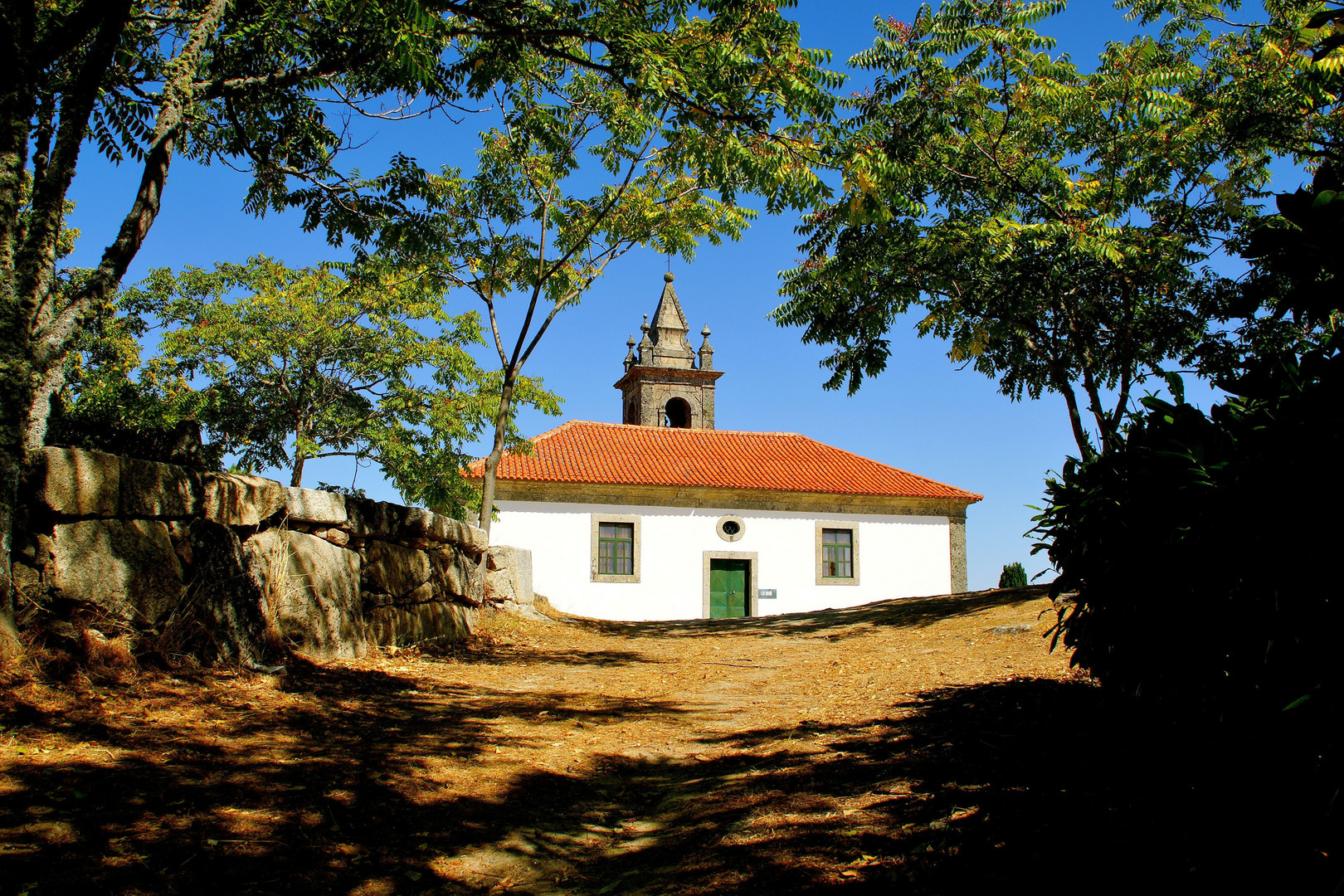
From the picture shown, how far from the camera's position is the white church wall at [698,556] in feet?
68.8

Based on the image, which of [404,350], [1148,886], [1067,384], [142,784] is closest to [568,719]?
[142,784]

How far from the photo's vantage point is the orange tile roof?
2180 centimetres

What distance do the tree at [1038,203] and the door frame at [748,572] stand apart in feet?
35.8

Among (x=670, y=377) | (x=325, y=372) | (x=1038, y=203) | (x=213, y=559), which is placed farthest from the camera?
(x=670, y=377)

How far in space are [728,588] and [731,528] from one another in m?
1.70

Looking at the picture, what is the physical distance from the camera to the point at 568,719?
5.82 metres

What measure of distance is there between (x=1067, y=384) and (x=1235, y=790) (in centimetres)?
1025

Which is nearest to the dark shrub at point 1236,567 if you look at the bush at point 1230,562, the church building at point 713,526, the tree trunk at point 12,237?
the bush at point 1230,562

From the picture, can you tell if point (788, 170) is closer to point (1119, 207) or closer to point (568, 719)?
point (568, 719)

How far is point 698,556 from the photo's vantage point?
72.4 feet

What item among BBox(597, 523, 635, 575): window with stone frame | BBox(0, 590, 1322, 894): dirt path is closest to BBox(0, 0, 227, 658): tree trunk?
BBox(0, 590, 1322, 894): dirt path

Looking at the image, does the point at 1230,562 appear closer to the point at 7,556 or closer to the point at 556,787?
the point at 556,787

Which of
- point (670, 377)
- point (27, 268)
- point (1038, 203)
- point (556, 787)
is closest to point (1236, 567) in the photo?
point (556, 787)

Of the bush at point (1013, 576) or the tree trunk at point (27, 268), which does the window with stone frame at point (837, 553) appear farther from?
the tree trunk at point (27, 268)
